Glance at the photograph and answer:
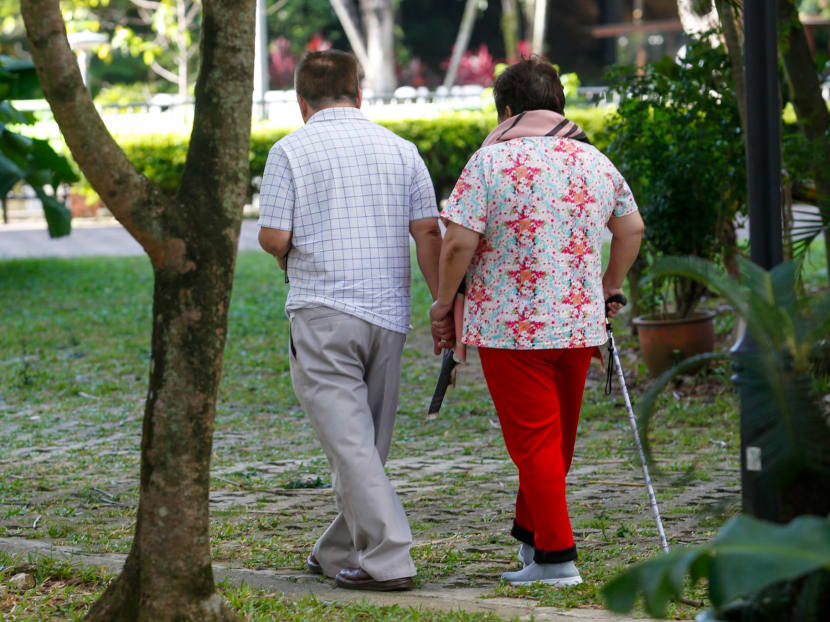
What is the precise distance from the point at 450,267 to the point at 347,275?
0.38 m

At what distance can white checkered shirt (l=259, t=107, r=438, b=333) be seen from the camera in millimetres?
4301

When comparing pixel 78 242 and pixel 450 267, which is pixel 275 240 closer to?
pixel 450 267

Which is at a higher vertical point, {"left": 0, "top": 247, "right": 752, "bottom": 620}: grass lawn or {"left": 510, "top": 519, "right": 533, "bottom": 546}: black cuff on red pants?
{"left": 510, "top": 519, "right": 533, "bottom": 546}: black cuff on red pants

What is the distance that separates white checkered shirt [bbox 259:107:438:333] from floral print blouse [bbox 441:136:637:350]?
0.34 m

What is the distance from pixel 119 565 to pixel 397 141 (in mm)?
1872

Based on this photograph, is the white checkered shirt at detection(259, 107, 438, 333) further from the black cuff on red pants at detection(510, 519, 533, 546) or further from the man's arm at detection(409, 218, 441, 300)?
the black cuff on red pants at detection(510, 519, 533, 546)

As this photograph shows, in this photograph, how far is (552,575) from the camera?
429 cm

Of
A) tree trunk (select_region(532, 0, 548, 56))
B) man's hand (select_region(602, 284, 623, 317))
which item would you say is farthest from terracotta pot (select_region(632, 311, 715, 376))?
tree trunk (select_region(532, 0, 548, 56))

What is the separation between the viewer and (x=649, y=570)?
200cm

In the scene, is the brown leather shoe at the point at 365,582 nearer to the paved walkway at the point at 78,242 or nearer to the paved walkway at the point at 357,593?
the paved walkway at the point at 357,593

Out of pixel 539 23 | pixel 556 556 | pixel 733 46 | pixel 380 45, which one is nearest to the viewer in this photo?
pixel 556 556

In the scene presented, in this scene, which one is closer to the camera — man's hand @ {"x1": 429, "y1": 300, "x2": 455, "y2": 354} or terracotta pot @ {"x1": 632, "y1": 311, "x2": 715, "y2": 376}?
man's hand @ {"x1": 429, "y1": 300, "x2": 455, "y2": 354}

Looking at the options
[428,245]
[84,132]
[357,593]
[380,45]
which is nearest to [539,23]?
[380,45]

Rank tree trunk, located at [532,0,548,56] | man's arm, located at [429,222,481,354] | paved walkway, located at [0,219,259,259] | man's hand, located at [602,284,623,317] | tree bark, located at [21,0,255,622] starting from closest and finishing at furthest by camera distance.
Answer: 1. tree bark, located at [21,0,255,622]
2. man's arm, located at [429,222,481,354]
3. man's hand, located at [602,284,623,317]
4. paved walkway, located at [0,219,259,259]
5. tree trunk, located at [532,0,548,56]
